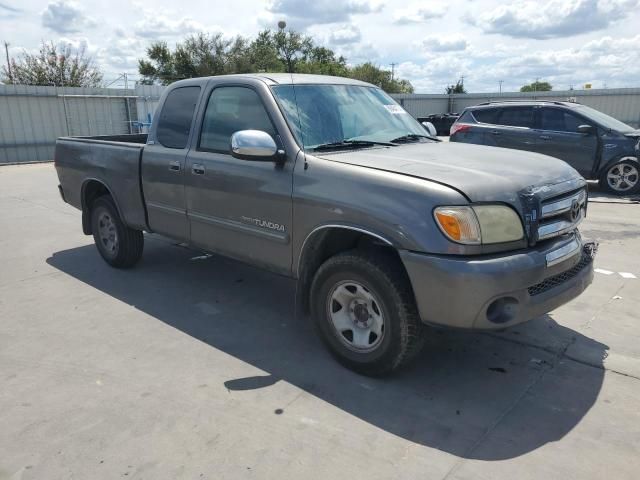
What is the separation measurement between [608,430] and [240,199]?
282cm

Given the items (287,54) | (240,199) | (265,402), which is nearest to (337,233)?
(240,199)

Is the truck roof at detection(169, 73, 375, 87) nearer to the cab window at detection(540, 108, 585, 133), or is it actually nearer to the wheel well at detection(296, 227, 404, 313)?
the wheel well at detection(296, 227, 404, 313)

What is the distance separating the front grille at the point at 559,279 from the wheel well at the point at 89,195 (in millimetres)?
4635

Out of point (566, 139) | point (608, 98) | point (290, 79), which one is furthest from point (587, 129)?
point (608, 98)

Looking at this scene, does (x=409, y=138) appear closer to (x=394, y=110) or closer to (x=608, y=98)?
(x=394, y=110)

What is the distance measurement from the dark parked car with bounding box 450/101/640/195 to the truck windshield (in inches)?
261

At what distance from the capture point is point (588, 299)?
476 cm

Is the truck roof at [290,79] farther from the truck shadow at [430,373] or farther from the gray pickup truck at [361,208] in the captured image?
the truck shadow at [430,373]

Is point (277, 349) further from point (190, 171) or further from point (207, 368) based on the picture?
point (190, 171)

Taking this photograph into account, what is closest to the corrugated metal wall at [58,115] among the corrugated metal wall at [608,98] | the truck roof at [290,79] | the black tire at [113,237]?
the corrugated metal wall at [608,98]

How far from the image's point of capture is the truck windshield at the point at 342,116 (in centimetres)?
389

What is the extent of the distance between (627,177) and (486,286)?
8650 mm

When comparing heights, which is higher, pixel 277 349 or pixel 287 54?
pixel 287 54

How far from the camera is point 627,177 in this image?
391 inches
